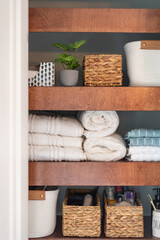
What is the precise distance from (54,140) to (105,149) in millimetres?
263

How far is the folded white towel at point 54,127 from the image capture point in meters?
1.67

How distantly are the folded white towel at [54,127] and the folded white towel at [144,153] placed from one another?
0.28 meters

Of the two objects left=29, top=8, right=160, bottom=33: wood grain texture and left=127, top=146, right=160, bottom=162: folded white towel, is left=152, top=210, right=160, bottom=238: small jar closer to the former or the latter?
left=127, top=146, right=160, bottom=162: folded white towel

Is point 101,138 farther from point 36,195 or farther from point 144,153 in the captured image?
point 36,195

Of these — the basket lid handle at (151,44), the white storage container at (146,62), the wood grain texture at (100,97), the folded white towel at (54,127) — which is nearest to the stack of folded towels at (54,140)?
the folded white towel at (54,127)

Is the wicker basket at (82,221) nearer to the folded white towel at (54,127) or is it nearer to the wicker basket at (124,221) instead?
the wicker basket at (124,221)

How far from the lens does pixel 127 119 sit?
2055 mm

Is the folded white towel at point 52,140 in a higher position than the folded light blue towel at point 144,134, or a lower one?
lower

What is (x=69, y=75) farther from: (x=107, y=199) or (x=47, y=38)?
(x=107, y=199)

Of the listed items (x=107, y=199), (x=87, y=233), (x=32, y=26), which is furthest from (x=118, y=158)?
(x=32, y=26)

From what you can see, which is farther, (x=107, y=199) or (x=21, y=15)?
(x=107, y=199)

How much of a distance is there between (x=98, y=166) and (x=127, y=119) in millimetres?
518

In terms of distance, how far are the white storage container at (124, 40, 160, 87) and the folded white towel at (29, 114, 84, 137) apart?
389 mm

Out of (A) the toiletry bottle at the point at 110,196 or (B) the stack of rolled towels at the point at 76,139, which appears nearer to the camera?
(B) the stack of rolled towels at the point at 76,139
